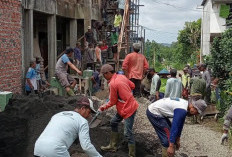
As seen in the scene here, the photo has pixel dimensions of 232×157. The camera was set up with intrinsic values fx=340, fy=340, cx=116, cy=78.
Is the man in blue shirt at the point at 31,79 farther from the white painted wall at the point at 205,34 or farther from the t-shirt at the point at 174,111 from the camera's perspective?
the white painted wall at the point at 205,34

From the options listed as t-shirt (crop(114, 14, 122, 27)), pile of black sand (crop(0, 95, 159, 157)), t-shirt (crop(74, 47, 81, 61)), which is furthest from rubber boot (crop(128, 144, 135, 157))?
t-shirt (crop(114, 14, 122, 27))

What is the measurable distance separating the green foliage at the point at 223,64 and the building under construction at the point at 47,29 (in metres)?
6.03

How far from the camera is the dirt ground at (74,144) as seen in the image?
6.43 m

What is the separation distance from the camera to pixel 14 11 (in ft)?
31.8

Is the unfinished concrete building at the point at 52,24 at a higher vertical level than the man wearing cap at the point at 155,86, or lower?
higher

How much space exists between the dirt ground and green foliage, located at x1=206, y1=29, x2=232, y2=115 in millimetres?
1671

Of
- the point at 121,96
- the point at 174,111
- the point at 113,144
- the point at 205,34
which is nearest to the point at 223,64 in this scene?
the point at 113,144

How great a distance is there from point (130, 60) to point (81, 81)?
9.87 feet

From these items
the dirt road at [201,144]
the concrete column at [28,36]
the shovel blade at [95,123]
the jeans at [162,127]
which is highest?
the concrete column at [28,36]

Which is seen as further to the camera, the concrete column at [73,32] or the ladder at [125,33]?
the ladder at [125,33]

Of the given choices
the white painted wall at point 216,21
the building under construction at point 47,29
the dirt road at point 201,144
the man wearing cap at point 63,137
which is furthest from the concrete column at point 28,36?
the white painted wall at point 216,21

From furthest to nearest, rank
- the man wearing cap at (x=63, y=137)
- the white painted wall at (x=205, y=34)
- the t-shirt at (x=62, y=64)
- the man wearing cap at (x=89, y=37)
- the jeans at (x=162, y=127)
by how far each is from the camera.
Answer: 1. the white painted wall at (x=205, y=34)
2. the man wearing cap at (x=89, y=37)
3. the t-shirt at (x=62, y=64)
4. the jeans at (x=162, y=127)
5. the man wearing cap at (x=63, y=137)

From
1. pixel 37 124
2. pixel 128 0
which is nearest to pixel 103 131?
pixel 37 124

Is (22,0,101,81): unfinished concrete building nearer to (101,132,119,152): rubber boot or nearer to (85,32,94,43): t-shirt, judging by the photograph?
(85,32,94,43): t-shirt
